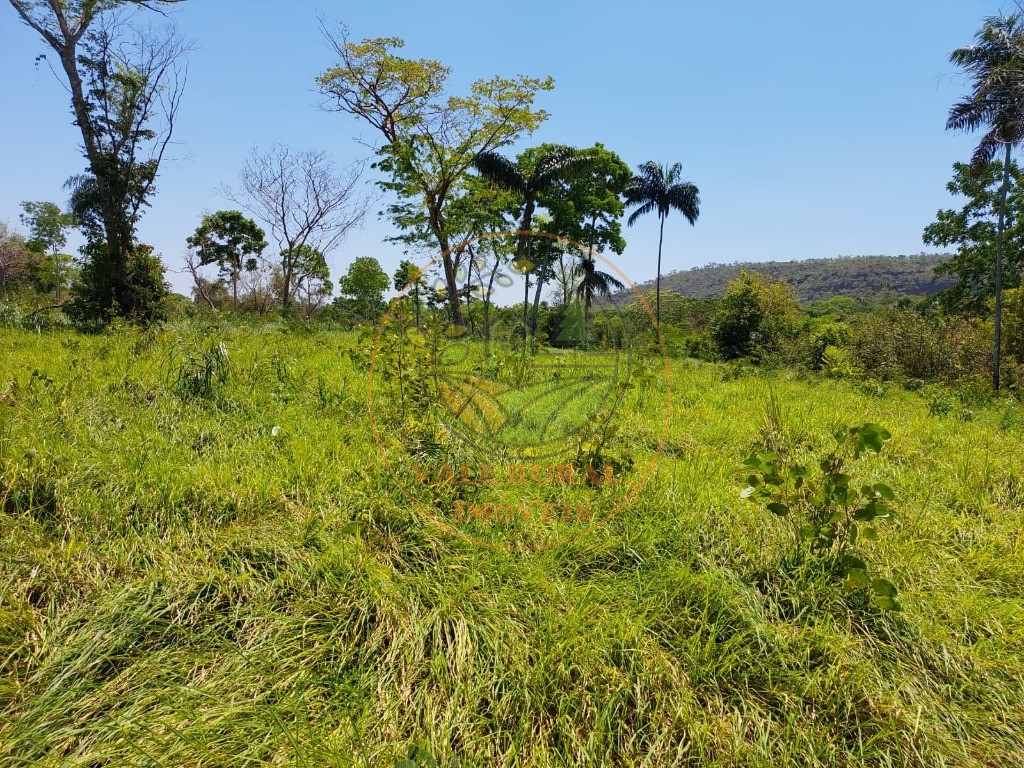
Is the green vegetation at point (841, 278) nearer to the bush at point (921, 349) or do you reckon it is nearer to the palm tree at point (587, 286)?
the bush at point (921, 349)

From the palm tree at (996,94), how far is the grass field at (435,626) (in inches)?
582

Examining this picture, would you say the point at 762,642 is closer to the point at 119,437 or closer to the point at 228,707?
the point at 228,707

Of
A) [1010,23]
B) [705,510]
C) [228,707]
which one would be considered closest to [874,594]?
[705,510]

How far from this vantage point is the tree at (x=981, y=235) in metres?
17.9

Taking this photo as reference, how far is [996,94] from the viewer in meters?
12.4

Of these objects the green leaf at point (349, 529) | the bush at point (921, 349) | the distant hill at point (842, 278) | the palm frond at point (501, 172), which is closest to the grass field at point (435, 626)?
the green leaf at point (349, 529)

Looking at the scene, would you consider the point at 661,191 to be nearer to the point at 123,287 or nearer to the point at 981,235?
the point at 981,235

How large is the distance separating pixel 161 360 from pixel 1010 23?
21.2 m

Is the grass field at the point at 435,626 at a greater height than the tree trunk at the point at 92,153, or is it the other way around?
the tree trunk at the point at 92,153

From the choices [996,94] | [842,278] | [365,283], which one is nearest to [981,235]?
[996,94]

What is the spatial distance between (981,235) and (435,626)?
87.4 feet

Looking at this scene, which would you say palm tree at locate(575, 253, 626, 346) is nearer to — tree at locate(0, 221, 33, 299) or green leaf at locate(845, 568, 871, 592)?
green leaf at locate(845, 568, 871, 592)

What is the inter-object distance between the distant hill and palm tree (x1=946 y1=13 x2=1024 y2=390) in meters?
63.7

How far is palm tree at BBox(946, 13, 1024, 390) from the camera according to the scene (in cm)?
1198
